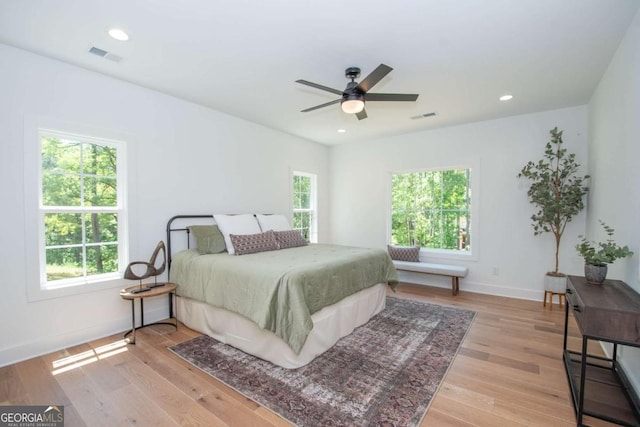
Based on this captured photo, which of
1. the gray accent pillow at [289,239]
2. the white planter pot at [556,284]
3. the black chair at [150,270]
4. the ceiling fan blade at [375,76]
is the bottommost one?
the white planter pot at [556,284]

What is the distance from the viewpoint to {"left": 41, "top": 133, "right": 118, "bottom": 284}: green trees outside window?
2.79 metres

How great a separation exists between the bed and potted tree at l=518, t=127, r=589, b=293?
2197 millimetres

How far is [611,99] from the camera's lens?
279 cm

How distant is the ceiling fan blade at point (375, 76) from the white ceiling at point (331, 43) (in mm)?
336

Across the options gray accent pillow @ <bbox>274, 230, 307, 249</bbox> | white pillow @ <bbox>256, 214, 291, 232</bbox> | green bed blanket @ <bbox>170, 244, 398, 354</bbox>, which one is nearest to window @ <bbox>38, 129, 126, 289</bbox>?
green bed blanket @ <bbox>170, 244, 398, 354</bbox>

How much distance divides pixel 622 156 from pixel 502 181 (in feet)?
6.74

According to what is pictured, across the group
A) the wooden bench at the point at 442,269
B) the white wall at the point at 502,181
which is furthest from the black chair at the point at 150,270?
the white wall at the point at 502,181

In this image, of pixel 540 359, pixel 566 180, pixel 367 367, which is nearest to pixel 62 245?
pixel 367 367

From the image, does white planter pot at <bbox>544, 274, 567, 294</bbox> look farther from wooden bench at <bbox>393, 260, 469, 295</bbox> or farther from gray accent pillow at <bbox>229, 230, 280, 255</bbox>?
gray accent pillow at <bbox>229, 230, 280, 255</bbox>

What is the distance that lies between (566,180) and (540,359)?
8.87 feet

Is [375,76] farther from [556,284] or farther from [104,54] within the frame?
[556,284]

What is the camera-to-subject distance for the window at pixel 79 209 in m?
2.78

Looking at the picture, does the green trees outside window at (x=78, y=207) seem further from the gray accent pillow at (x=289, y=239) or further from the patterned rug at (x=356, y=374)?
the gray accent pillow at (x=289, y=239)

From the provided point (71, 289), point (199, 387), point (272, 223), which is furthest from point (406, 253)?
point (71, 289)
